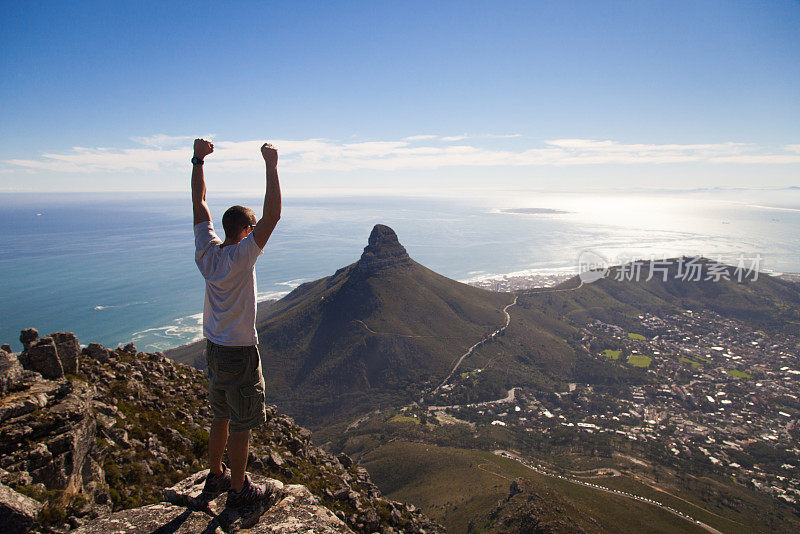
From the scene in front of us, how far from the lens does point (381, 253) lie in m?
101

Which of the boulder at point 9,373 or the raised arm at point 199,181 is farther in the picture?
the boulder at point 9,373

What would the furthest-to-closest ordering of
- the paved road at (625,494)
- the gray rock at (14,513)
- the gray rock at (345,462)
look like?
the paved road at (625,494)
the gray rock at (345,462)
the gray rock at (14,513)

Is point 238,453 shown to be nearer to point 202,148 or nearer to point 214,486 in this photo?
point 214,486

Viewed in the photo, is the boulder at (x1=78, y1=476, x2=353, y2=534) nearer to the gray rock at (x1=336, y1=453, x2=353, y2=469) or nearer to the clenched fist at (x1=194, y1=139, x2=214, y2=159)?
the clenched fist at (x1=194, y1=139, x2=214, y2=159)

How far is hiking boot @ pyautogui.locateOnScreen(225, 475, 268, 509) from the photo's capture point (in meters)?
4.91

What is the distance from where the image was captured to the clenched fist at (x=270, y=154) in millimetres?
4223

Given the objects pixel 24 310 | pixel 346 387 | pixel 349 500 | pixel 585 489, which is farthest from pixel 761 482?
pixel 24 310

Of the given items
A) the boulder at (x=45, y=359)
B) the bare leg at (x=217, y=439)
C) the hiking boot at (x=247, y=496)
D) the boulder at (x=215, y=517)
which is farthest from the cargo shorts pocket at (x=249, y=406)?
the boulder at (x=45, y=359)

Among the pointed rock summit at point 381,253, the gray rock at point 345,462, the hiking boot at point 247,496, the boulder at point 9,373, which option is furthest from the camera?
the pointed rock summit at point 381,253

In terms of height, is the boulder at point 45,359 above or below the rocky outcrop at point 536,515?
above

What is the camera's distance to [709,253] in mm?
195125

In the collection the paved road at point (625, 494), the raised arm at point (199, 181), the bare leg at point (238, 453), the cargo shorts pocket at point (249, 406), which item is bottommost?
the paved road at point (625, 494)

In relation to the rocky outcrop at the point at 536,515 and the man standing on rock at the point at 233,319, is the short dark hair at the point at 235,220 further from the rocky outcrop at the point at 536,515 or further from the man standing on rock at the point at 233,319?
the rocky outcrop at the point at 536,515

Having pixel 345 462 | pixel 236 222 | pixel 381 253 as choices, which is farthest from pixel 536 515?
pixel 381 253
